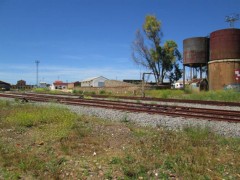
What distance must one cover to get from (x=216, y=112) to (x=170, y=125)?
152 inches

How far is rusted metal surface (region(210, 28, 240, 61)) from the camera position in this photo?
34688 millimetres

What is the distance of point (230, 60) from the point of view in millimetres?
34750

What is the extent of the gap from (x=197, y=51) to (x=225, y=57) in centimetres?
650

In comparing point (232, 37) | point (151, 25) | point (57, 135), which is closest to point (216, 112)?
point (57, 135)

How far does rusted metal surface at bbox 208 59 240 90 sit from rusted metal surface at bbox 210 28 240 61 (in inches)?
28.5

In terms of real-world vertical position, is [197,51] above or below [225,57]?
above

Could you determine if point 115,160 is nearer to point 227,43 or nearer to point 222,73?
point 222,73

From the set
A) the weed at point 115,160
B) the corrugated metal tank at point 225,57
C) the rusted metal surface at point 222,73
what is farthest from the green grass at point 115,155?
the corrugated metal tank at point 225,57

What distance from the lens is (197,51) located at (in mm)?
41250

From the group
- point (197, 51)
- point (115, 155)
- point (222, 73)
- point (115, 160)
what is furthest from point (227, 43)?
point (115, 160)

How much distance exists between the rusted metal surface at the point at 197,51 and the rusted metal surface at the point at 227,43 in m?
4.13

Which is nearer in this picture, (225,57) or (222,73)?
(225,57)

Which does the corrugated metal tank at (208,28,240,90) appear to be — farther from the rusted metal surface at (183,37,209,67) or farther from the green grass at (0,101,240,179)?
the green grass at (0,101,240,179)

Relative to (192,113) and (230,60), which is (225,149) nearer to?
(192,113)
